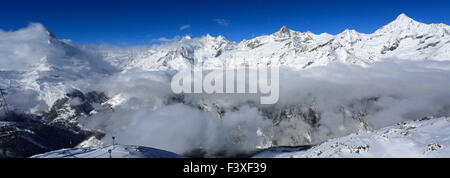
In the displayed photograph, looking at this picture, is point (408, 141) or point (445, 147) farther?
point (408, 141)

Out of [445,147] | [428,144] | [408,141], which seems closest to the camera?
[445,147]
